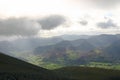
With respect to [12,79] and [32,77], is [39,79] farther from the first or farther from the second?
[12,79]

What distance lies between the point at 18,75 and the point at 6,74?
39.7 feet

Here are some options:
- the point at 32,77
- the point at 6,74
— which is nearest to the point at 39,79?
the point at 32,77

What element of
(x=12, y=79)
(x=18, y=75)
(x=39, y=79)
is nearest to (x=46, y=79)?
(x=39, y=79)

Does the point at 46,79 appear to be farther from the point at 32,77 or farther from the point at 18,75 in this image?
the point at 18,75

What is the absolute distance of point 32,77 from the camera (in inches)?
7466

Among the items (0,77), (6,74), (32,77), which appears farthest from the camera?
(32,77)

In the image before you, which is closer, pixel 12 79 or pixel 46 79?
pixel 12 79

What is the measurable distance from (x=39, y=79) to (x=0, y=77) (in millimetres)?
39789

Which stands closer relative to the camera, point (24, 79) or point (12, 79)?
point (12, 79)

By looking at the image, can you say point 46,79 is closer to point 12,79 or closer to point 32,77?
point 32,77

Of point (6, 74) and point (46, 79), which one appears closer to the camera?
point (6, 74)

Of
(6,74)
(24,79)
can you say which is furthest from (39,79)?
(6,74)

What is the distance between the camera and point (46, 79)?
19988 cm

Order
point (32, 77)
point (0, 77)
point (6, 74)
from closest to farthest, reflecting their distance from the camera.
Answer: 1. point (0, 77)
2. point (6, 74)
3. point (32, 77)
